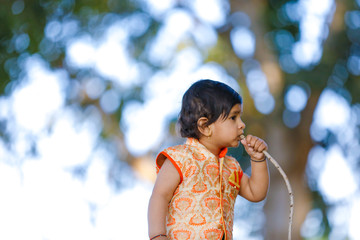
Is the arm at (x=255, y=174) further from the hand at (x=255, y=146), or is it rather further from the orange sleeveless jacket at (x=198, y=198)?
the orange sleeveless jacket at (x=198, y=198)

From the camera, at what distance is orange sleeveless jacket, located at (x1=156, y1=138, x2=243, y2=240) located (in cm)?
215

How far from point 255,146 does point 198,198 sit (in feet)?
0.98

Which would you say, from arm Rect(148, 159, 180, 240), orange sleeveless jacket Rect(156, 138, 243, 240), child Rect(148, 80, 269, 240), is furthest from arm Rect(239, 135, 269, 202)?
arm Rect(148, 159, 180, 240)

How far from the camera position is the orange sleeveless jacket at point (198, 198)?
7.04 ft

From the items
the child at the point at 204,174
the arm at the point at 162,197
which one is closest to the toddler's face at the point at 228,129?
the child at the point at 204,174

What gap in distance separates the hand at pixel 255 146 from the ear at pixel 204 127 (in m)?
0.14

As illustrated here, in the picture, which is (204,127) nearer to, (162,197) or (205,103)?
(205,103)

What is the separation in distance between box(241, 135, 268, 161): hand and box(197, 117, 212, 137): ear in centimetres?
14

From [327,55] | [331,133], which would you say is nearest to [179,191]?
[327,55]

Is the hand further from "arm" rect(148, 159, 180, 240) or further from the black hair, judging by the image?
"arm" rect(148, 159, 180, 240)

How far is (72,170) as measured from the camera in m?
9.66

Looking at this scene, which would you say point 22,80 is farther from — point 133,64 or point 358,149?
point 358,149

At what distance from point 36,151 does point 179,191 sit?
7368mm

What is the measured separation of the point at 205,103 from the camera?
2.29 m
